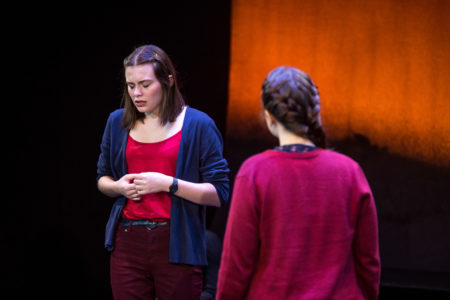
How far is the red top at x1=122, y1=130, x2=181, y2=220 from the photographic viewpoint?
188cm

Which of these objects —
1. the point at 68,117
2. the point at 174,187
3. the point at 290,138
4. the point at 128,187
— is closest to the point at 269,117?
the point at 290,138

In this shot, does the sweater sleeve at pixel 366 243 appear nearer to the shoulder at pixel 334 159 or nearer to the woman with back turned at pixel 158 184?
the shoulder at pixel 334 159

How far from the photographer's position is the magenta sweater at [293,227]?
128 centimetres

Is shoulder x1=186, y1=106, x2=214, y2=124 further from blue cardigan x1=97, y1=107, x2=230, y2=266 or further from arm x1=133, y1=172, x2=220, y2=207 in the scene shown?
arm x1=133, y1=172, x2=220, y2=207

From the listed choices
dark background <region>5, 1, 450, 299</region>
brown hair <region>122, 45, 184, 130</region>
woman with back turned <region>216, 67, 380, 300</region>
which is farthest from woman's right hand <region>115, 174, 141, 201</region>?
dark background <region>5, 1, 450, 299</region>

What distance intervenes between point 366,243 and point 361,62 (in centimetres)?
253

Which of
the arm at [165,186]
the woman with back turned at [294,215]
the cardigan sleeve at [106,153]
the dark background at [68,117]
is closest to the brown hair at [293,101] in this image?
the woman with back turned at [294,215]

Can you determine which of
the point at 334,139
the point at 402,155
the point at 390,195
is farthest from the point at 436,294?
the point at 334,139

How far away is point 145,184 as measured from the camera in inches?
72.0

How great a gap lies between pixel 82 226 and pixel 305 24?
2046mm

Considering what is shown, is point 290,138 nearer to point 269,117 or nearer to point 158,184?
point 269,117

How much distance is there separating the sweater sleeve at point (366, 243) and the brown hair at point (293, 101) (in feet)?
0.59

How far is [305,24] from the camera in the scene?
367 cm

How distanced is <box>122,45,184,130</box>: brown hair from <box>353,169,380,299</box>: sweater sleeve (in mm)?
866
